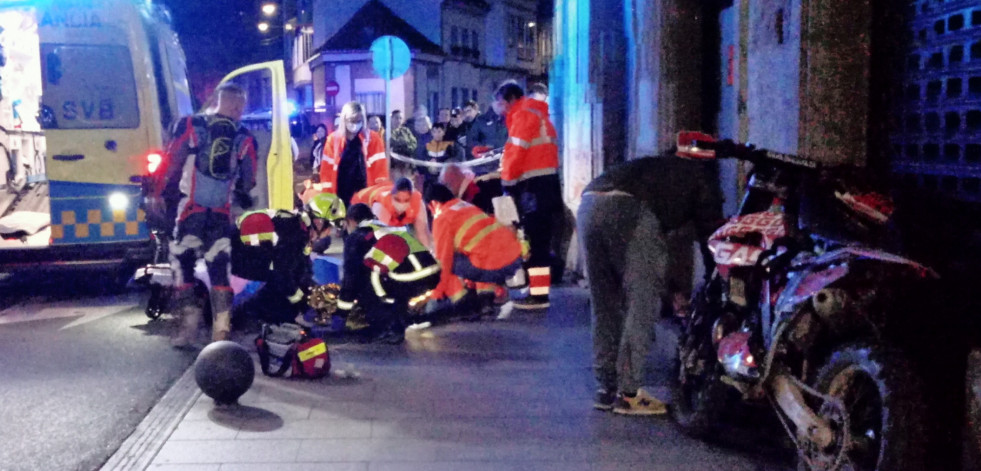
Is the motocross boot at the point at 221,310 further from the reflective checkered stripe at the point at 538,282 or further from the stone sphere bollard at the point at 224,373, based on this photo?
the reflective checkered stripe at the point at 538,282

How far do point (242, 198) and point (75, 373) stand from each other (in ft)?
5.73

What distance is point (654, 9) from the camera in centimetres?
908

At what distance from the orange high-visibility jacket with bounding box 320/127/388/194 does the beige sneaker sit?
642cm

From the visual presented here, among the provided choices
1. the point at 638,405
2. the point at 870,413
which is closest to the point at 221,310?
the point at 638,405

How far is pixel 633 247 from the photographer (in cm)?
561

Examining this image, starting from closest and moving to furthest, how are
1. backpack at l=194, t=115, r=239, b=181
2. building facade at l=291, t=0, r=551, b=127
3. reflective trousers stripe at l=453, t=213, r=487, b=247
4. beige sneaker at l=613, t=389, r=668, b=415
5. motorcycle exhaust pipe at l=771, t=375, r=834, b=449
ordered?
motorcycle exhaust pipe at l=771, t=375, r=834, b=449
beige sneaker at l=613, t=389, r=668, b=415
backpack at l=194, t=115, r=239, b=181
reflective trousers stripe at l=453, t=213, r=487, b=247
building facade at l=291, t=0, r=551, b=127

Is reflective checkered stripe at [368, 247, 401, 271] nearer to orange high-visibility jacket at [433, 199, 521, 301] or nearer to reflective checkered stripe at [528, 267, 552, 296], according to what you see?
orange high-visibility jacket at [433, 199, 521, 301]

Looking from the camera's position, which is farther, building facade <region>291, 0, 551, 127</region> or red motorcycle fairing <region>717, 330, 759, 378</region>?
building facade <region>291, 0, 551, 127</region>

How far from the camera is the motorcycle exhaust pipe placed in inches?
149

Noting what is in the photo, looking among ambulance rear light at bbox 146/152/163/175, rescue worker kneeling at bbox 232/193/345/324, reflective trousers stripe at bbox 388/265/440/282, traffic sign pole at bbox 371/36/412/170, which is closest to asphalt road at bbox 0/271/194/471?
rescue worker kneeling at bbox 232/193/345/324

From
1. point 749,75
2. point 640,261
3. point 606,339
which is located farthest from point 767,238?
point 749,75

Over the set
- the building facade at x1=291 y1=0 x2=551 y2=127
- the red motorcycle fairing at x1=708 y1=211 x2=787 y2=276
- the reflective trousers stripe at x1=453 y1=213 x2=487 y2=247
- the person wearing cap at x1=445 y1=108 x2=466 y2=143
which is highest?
the building facade at x1=291 y1=0 x2=551 y2=127

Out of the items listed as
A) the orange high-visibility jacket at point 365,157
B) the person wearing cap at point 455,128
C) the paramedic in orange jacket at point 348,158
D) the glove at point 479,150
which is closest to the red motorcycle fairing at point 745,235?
the orange high-visibility jacket at point 365,157

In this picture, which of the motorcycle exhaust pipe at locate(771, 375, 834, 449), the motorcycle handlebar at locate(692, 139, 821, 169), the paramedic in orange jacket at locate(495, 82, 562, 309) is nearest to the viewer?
the motorcycle exhaust pipe at locate(771, 375, 834, 449)
